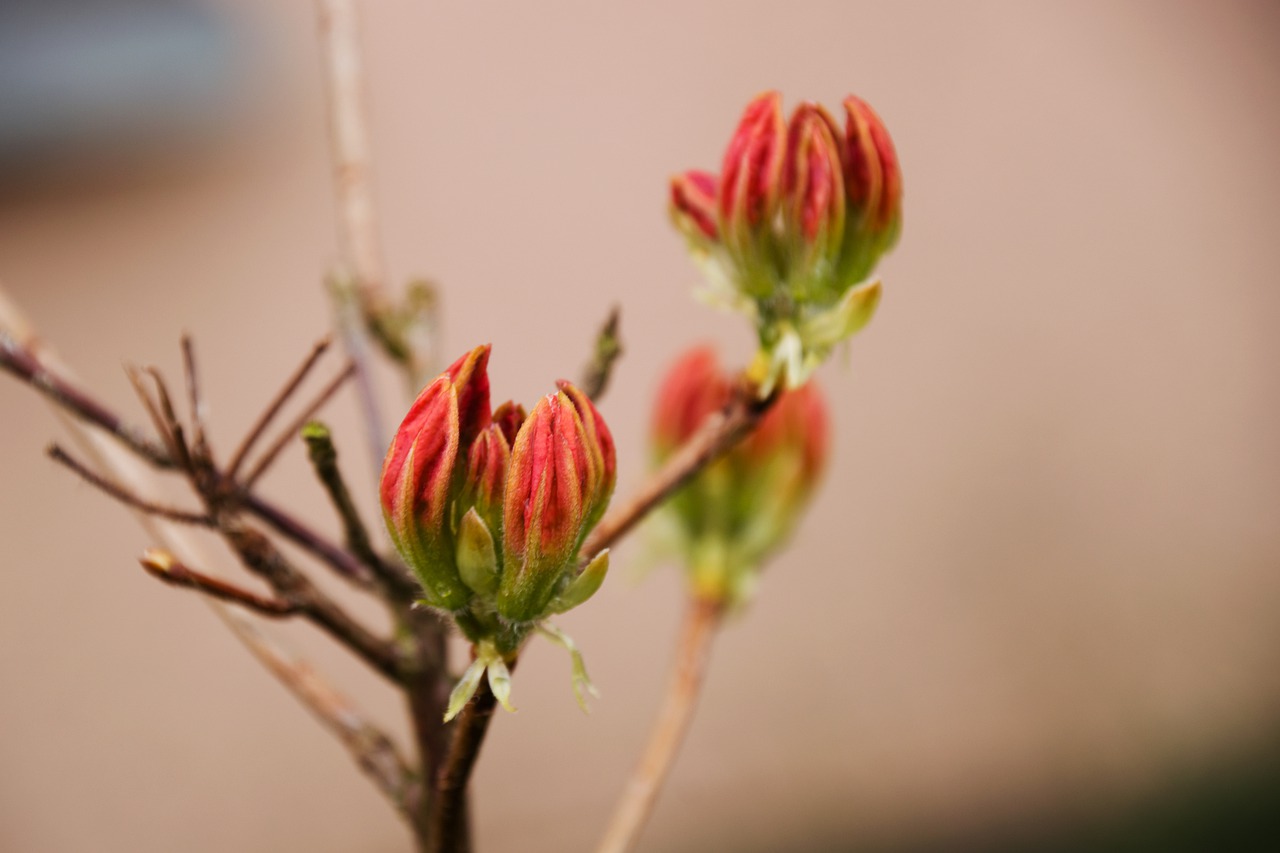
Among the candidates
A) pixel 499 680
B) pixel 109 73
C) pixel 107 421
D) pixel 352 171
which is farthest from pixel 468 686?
pixel 109 73

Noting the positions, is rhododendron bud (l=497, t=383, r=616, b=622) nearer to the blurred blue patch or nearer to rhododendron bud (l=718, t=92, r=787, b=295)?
rhododendron bud (l=718, t=92, r=787, b=295)

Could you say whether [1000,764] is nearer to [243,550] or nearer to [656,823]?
[656,823]

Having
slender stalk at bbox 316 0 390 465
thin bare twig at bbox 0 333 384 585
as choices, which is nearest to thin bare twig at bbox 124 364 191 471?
thin bare twig at bbox 0 333 384 585

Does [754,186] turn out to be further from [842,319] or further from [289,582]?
[289,582]

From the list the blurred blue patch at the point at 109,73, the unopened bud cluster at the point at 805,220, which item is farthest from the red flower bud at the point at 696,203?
the blurred blue patch at the point at 109,73

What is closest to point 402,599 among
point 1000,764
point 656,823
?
point 656,823

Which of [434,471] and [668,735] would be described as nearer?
[434,471]
